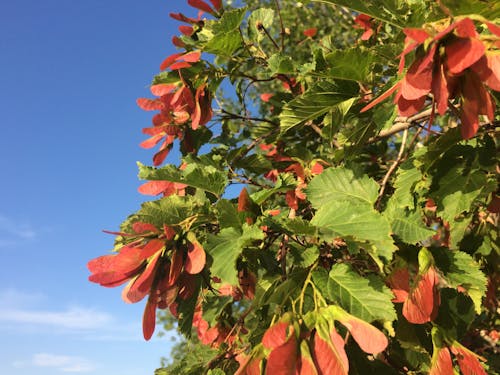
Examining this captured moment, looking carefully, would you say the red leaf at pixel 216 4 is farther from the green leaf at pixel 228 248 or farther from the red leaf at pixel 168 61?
the green leaf at pixel 228 248

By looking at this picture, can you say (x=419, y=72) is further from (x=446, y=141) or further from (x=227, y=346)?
(x=227, y=346)

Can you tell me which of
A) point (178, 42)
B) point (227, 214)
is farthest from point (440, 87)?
point (178, 42)

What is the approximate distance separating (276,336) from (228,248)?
9.9 inches

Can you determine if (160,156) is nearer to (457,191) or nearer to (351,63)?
(351,63)

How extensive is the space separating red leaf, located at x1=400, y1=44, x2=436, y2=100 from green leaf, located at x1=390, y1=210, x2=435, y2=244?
1.32ft

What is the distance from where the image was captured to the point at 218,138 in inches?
77.9

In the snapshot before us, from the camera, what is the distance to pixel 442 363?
0.91 metres

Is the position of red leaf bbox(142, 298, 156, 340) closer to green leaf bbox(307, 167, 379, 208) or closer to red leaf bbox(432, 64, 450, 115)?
green leaf bbox(307, 167, 379, 208)

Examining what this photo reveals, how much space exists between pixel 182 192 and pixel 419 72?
84 cm

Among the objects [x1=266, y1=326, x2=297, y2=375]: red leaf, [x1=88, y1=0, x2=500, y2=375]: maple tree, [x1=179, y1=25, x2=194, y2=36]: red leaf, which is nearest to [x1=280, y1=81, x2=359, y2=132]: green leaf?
[x1=88, y1=0, x2=500, y2=375]: maple tree

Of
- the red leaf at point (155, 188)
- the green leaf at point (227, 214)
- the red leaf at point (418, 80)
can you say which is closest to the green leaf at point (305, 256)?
the green leaf at point (227, 214)

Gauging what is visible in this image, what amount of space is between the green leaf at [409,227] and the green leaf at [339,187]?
9 cm

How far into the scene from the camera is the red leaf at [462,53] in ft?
1.96

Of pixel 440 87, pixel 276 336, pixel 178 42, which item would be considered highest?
pixel 178 42
